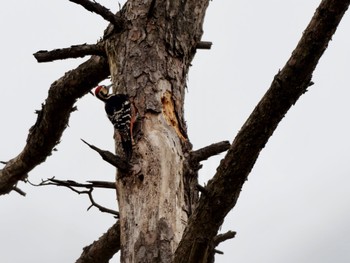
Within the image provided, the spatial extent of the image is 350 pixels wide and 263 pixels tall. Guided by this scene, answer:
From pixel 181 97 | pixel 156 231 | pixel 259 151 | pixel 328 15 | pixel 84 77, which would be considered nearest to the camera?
pixel 328 15

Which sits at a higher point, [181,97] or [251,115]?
[181,97]

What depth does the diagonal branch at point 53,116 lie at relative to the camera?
16.9ft

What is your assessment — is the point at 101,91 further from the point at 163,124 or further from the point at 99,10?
the point at 163,124

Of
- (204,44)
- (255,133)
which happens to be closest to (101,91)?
(204,44)

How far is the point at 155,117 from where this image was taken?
13.3 ft

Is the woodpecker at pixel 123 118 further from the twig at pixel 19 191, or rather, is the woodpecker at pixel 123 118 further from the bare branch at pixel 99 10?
the twig at pixel 19 191

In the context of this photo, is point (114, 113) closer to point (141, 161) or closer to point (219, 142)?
point (141, 161)

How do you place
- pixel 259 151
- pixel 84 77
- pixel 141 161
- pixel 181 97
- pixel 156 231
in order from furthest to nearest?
pixel 84 77 → pixel 181 97 → pixel 141 161 → pixel 156 231 → pixel 259 151

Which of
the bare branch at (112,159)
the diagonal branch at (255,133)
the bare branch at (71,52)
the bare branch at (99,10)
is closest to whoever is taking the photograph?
the diagonal branch at (255,133)

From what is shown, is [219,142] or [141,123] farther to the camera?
[141,123]

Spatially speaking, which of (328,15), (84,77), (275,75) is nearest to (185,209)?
(275,75)

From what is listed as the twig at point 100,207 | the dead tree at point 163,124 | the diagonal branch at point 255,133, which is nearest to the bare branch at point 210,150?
the dead tree at point 163,124

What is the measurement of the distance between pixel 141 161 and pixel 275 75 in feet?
4.21

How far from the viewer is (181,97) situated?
4.36 m
